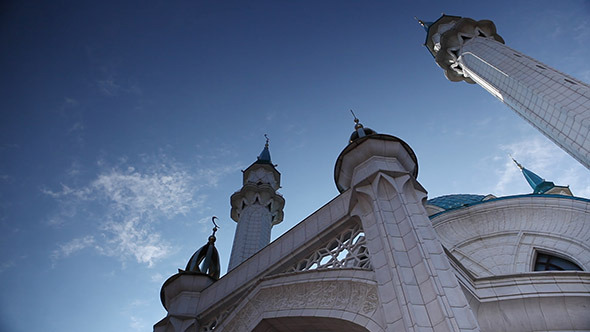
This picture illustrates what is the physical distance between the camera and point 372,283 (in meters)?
4.67

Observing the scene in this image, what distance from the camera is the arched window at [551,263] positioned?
33.3ft

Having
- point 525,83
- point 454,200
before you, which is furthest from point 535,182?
point 525,83

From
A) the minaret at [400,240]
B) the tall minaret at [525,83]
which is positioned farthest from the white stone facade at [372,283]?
the tall minaret at [525,83]

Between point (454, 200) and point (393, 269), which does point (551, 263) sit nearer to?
point (454, 200)

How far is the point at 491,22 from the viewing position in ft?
54.7

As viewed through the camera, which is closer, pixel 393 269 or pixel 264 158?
pixel 393 269

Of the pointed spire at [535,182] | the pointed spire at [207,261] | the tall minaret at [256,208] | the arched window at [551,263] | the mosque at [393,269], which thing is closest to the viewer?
the mosque at [393,269]

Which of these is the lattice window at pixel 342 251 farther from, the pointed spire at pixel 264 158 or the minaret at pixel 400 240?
the pointed spire at pixel 264 158

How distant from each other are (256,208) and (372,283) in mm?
13581

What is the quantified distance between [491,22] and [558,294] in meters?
14.6

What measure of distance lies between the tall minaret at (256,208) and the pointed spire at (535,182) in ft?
44.5

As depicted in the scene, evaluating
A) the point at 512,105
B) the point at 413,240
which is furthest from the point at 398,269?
the point at 512,105

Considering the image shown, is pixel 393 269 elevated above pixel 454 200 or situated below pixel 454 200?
below

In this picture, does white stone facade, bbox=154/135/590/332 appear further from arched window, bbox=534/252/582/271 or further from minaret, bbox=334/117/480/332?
arched window, bbox=534/252/582/271
